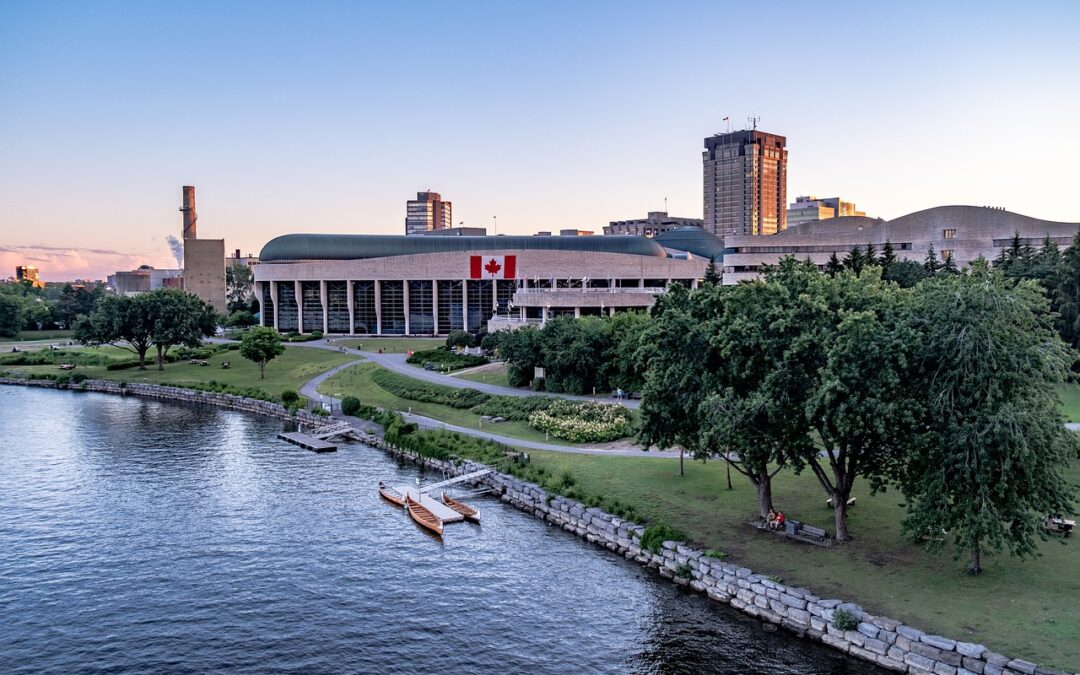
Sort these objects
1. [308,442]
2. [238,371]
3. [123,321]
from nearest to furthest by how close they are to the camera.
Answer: [308,442], [238,371], [123,321]

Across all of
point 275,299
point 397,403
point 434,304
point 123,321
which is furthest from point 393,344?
point 397,403

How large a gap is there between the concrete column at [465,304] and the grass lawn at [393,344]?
873cm

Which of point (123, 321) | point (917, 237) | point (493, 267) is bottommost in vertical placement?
point (123, 321)

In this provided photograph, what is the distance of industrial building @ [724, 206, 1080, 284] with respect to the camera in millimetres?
131750

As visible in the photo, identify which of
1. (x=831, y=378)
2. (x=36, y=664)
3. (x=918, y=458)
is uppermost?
(x=831, y=378)

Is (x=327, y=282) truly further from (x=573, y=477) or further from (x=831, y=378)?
(x=831, y=378)

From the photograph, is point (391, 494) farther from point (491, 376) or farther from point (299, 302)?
point (299, 302)

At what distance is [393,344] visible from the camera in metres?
134

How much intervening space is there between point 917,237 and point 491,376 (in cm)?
8550

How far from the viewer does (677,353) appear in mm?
41188

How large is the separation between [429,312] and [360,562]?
380ft

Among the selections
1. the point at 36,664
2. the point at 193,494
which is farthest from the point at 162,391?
the point at 36,664

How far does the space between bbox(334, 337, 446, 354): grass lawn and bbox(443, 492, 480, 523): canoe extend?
73.6 metres

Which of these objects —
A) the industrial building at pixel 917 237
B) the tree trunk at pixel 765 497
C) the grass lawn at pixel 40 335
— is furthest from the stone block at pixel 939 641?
the grass lawn at pixel 40 335
